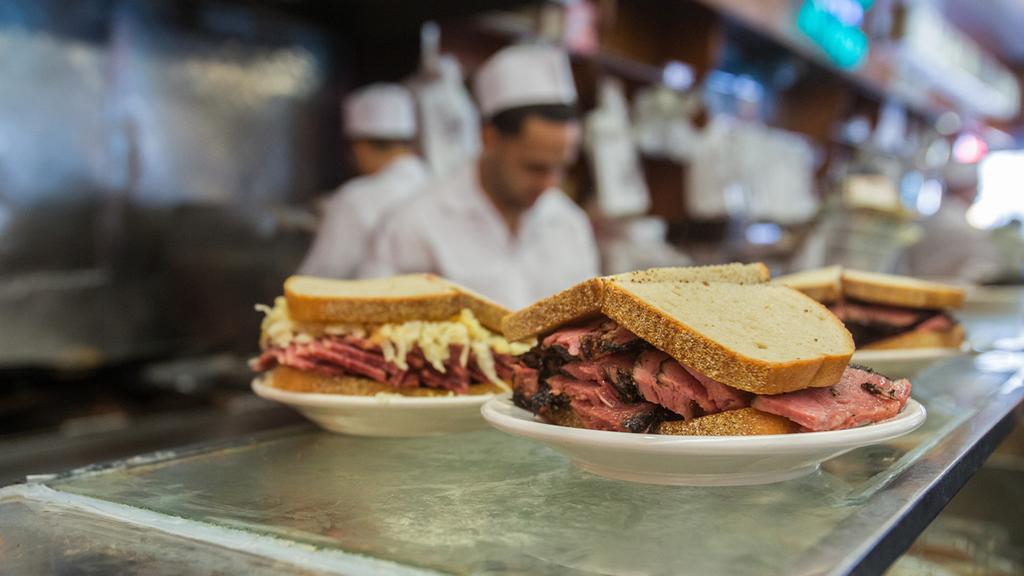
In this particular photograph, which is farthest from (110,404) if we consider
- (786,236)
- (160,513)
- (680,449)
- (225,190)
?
(786,236)

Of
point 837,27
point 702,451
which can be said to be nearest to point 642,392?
point 702,451

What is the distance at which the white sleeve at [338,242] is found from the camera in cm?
380

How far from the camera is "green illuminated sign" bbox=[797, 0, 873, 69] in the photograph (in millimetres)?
5793

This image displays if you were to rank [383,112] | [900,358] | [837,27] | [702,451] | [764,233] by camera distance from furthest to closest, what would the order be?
[764,233] → [837,27] → [383,112] → [900,358] → [702,451]

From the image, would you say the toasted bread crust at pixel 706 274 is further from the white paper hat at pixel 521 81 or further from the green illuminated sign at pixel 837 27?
the green illuminated sign at pixel 837 27

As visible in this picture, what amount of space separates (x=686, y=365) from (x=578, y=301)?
0.15 meters

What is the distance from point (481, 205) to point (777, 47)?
3.13 meters

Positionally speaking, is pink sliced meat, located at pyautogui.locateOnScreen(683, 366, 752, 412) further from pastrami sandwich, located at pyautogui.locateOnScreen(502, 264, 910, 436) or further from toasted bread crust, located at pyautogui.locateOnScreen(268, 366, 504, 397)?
toasted bread crust, located at pyautogui.locateOnScreen(268, 366, 504, 397)

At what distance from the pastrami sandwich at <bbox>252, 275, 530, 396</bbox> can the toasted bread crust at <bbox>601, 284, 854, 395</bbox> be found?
11.5 inches

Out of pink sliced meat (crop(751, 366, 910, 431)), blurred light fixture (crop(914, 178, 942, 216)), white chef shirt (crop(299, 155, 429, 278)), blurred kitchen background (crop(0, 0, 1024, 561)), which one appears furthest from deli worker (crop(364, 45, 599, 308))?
blurred light fixture (crop(914, 178, 942, 216))

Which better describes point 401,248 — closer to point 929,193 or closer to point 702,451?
point 702,451

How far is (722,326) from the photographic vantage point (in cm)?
98

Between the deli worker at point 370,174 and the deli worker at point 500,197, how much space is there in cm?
14

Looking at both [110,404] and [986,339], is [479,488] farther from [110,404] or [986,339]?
[110,404]
